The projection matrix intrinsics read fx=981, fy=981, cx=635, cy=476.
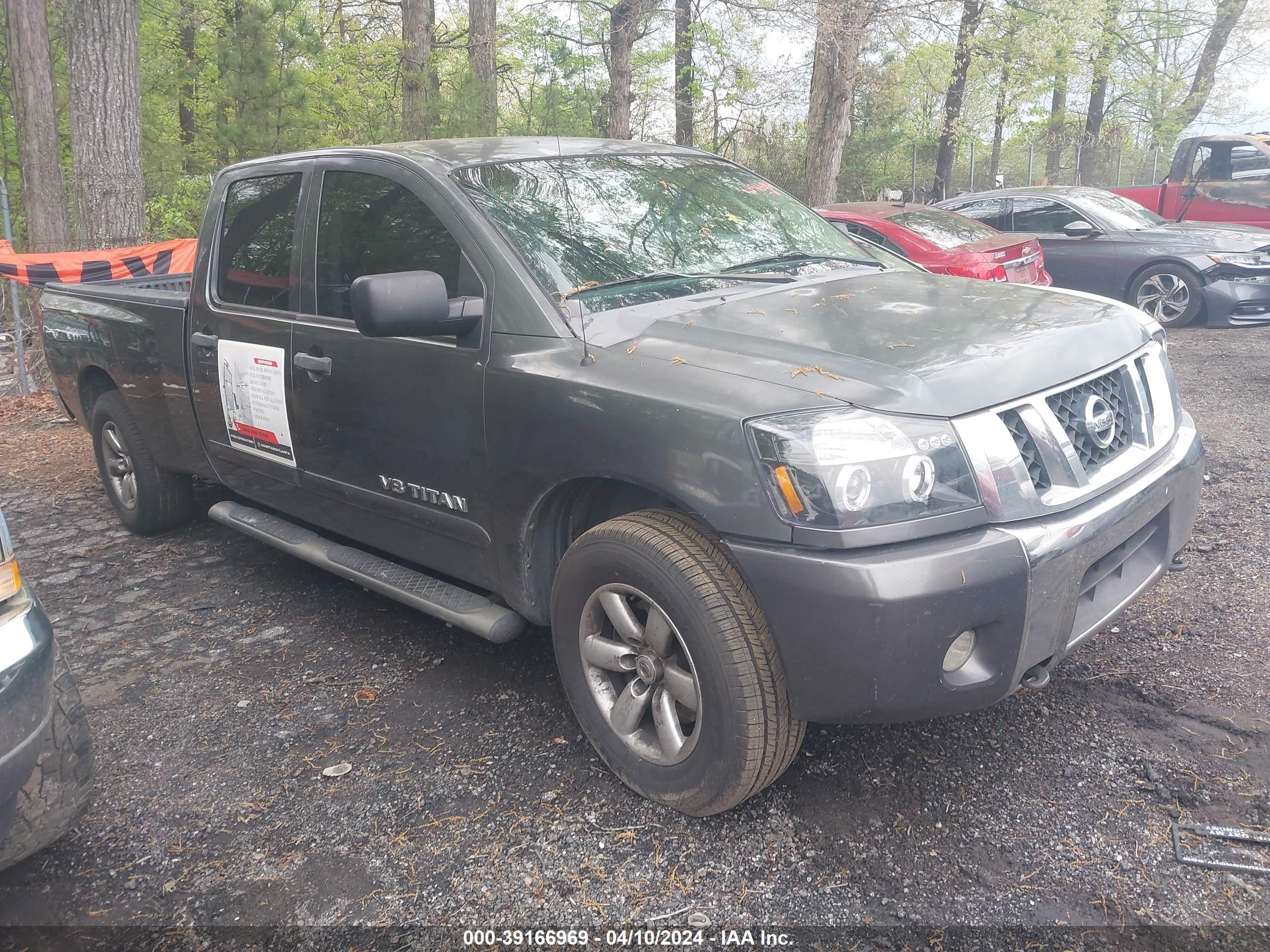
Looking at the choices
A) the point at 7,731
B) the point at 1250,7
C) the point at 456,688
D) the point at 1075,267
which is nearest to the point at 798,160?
the point at 1075,267

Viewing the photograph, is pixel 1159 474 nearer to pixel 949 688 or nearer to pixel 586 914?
pixel 949 688

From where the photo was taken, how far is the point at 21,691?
2244mm

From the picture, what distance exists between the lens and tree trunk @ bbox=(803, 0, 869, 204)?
12500 mm

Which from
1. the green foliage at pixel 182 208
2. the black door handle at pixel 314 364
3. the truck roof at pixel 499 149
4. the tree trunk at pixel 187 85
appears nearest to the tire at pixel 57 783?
the black door handle at pixel 314 364

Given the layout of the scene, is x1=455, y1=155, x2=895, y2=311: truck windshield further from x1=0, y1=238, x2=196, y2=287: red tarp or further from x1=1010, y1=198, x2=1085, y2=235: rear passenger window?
x1=1010, y1=198, x2=1085, y2=235: rear passenger window

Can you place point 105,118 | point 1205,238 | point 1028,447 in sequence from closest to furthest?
point 1028,447, point 105,118, point 1205,238

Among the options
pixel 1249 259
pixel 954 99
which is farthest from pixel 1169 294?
pixel 954 99

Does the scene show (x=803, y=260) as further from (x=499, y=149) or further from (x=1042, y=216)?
(x=1042, y=216)

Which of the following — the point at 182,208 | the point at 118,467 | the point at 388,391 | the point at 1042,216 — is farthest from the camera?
the point at 182,208

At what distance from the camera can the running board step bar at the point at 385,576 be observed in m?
3.14

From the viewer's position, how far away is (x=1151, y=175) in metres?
28.3

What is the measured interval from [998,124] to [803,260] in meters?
25.6

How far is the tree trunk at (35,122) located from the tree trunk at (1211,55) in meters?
26.3

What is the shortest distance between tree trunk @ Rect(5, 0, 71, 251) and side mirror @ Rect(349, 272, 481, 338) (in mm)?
9371
